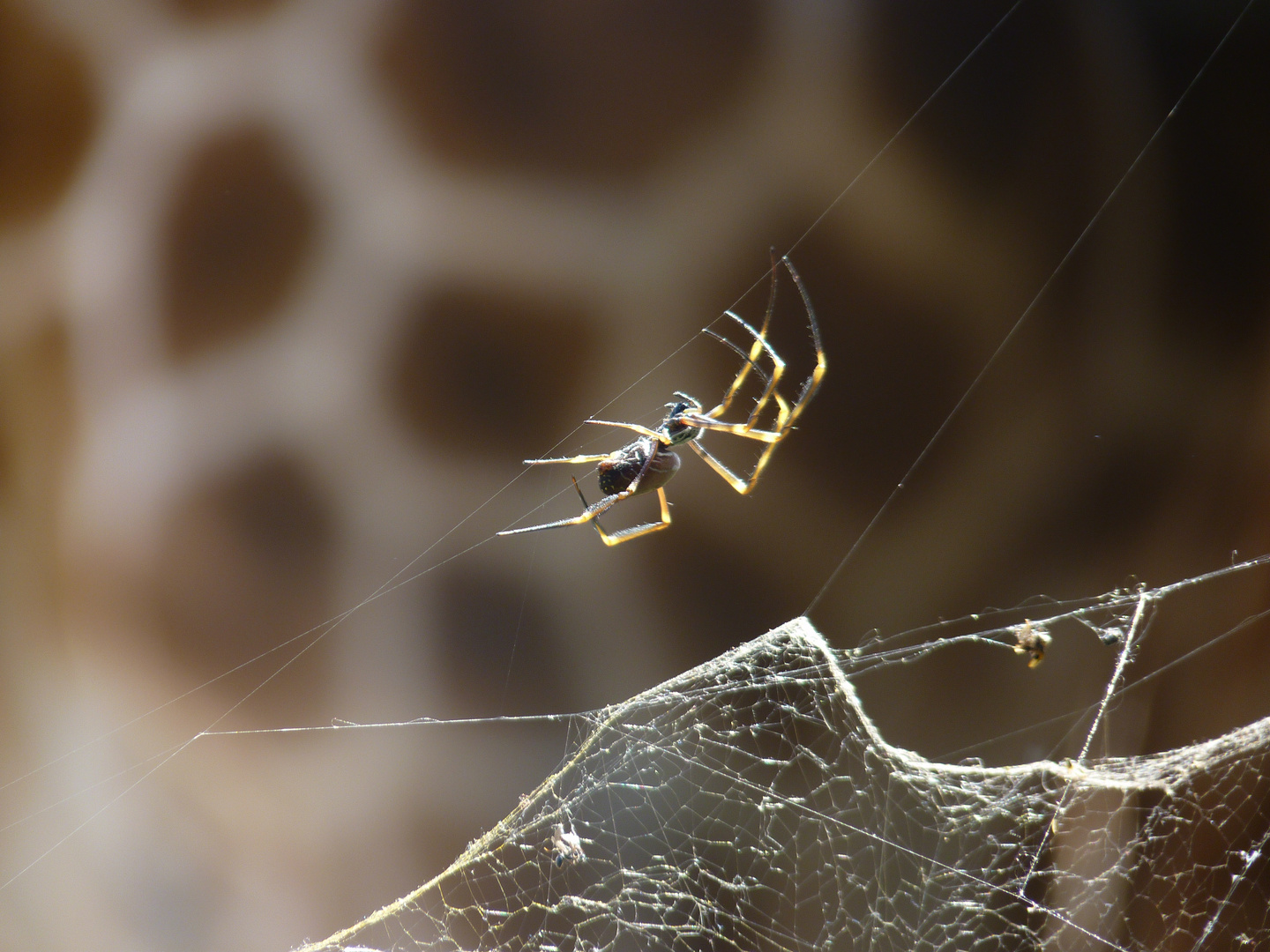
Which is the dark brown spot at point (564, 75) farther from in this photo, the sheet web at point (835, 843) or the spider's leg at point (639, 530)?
the sheet web at point (835, 843)

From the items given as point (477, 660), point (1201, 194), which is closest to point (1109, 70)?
point (1201, 194)

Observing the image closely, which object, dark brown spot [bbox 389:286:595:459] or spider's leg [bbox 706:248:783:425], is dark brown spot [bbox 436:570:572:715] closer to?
dark brown spot [bbox 389:286:595:459]

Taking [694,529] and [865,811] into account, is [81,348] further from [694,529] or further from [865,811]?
[865,811]

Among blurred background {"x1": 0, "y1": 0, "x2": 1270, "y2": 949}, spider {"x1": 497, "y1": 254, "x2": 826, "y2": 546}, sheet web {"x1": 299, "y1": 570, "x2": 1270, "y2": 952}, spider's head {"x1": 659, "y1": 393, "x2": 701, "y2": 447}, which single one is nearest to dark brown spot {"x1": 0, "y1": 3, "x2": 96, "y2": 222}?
blurred background {"x1": 0, "y1": 0, "x2": 1270, "y2": 949}

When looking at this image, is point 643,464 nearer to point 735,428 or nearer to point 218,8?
point 735,428

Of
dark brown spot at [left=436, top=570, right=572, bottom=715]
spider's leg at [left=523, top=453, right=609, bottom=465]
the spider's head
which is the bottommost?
dark brown spot at [left=436, top=570, right=572, bottom=715]

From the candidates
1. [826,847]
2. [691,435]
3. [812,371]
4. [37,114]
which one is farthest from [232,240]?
[826,847]

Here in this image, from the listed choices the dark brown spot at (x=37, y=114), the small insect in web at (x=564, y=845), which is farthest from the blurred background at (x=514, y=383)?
the small insect in web at (x=564, y=845)

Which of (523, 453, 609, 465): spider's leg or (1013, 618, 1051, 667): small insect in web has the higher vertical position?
(523, 453, 609, 465): spider's leg
